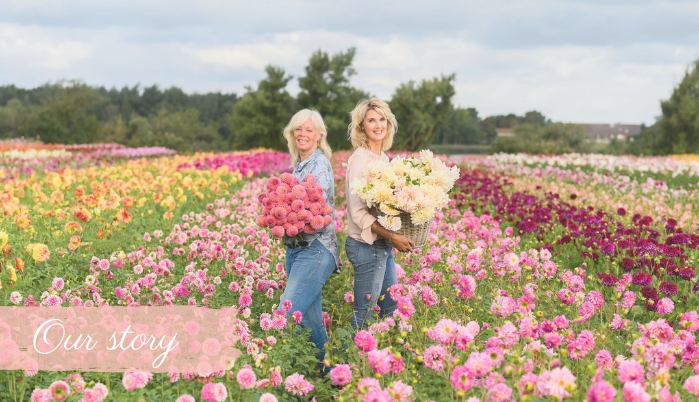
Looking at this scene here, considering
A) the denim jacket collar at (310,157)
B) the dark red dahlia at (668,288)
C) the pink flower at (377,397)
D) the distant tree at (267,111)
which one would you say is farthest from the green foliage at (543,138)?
the pink flower at (377,397)

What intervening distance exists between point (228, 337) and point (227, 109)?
6364 centimetres

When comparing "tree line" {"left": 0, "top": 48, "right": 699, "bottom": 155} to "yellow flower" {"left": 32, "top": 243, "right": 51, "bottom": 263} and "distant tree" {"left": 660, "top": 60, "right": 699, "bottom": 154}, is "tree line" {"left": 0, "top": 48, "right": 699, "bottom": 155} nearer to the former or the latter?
"distant tree" {"left": 660, "top": 60, "right": 699, "bottom": 154}

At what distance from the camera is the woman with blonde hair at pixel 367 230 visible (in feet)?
12.7

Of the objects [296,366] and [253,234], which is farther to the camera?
[253,234]

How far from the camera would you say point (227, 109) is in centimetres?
6488

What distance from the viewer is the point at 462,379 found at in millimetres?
2416

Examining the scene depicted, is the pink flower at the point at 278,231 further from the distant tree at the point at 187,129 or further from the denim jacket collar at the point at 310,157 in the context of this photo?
the distant tree at the point at 187,129

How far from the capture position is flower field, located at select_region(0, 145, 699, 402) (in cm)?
260

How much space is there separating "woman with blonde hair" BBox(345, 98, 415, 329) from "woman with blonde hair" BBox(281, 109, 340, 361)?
150 mm

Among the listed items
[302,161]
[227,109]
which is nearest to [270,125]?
[227,109]

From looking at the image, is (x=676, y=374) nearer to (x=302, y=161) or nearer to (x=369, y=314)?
(x=369, y=314)

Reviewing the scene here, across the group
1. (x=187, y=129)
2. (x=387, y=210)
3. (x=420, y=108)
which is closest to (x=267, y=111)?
(x=420, y=108)

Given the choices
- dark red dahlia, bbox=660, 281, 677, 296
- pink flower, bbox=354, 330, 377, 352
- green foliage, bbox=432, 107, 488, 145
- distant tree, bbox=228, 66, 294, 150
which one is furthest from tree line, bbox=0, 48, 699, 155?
pink flower, bbox=354, 330, 377, 352

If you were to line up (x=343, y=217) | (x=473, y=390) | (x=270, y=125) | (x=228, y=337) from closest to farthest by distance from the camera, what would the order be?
(x=473, y=390) → (x=228, y=337) → (x=343, y=217) → (x=270, y=125)
